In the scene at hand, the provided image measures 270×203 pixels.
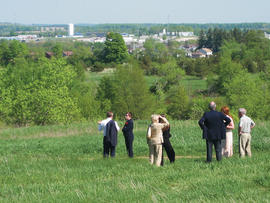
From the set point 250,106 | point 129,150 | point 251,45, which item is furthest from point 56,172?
point 251,45

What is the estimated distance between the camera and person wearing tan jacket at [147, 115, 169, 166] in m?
13.8

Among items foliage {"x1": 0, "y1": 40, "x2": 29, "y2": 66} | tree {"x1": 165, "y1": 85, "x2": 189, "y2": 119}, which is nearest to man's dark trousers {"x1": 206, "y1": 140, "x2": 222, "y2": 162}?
tree {"x1": 165, "y1": 85, "x2": 189, "y2": 119}

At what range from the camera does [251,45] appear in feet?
490

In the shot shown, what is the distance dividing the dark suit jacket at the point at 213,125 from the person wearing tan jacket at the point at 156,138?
3.96ft

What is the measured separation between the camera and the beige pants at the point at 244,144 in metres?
15.3

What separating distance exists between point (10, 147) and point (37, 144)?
142 centimetres

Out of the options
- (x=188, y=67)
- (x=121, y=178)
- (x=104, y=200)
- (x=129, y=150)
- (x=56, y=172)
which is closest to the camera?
(x=104, y=200)

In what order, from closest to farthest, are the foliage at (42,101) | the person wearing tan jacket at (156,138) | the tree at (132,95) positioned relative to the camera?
the person wearing tan jacket at (156,138)
the foliage at (42,101)
the tree at (132,95)

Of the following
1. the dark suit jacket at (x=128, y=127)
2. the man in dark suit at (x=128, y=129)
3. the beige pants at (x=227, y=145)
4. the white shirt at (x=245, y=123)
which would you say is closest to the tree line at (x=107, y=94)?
the man in dark suit at (x=128, y=129)

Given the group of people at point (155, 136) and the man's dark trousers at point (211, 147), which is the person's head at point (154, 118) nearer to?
the group of people at point (155, 136)

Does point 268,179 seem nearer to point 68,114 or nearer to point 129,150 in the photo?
point 129,150

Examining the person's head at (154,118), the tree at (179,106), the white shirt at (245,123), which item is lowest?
the tree at (179,106)

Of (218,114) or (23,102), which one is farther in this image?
(23,102)

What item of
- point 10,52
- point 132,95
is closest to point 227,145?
point 132,95
